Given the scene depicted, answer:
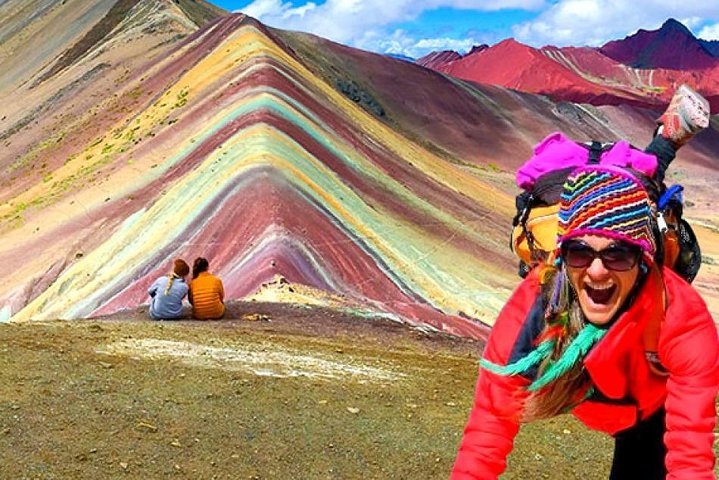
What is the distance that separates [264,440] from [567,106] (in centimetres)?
5232

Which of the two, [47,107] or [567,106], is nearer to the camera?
[47,107]

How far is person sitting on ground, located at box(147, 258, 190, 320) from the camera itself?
10406 millimetres

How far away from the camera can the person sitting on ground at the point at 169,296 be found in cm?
1041

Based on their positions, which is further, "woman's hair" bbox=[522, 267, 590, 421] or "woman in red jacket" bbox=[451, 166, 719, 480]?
"woman's hair" bbox=[522, 267, 590, 421]

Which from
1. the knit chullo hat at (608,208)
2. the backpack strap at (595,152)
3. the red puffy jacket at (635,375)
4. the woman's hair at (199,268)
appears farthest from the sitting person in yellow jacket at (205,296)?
the knit chullo hat at (608,208)

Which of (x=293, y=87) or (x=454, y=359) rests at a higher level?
(x=293, y=87)

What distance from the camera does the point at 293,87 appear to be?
2408cm

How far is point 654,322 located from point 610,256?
0.21 meters

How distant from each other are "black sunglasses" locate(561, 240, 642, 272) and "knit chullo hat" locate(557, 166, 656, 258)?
22 millimetres

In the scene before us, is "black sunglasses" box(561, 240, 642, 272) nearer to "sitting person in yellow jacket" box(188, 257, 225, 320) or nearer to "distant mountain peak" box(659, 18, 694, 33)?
"sitting person in yellow jacket" box(188, 257, 225, 320)

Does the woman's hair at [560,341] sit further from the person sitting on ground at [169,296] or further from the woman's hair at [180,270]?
the woman's hair at [180,270]

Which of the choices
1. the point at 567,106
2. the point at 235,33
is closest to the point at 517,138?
the point at 567,106

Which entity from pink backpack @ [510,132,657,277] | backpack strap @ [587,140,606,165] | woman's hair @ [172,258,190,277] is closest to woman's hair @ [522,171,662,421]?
pink backpack @ [510,132,657,277]

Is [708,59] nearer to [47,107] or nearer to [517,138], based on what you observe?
[517,138]
